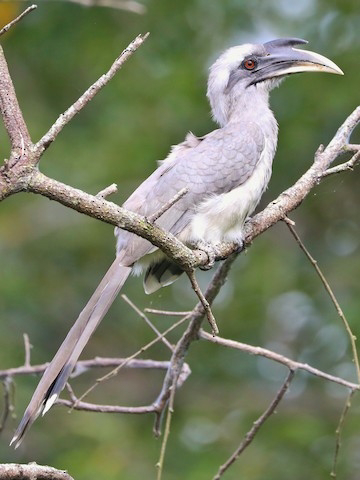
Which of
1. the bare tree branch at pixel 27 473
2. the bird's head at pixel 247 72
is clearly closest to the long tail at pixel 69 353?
the bare tree branch at pixel 27 473

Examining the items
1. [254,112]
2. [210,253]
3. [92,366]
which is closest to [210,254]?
[210,253]

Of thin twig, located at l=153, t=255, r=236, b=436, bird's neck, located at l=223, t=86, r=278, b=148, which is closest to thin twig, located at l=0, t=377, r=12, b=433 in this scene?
thin twig, located at l=153, t=255, r=236, b=436

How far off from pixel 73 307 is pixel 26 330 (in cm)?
60

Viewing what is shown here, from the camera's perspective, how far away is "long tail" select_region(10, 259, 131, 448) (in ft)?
10.4

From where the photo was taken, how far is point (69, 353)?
137 inches

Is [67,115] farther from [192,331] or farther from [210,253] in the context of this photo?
[192,331]

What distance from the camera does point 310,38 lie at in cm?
759

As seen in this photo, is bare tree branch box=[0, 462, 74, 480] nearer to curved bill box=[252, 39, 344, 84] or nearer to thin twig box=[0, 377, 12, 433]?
thin twig box=[0, 377, 12, 433]

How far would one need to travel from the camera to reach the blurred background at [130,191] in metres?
7.20

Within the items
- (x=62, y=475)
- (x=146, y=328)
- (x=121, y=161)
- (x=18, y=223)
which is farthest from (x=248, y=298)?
(x=62, y=475)

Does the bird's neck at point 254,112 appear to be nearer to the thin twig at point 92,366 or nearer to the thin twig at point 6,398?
the thin twig at point 92,366

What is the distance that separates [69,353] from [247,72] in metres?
2.00

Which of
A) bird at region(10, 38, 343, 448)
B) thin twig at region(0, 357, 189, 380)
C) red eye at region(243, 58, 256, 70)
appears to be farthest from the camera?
red eye at region(243, 58, 256, 70)

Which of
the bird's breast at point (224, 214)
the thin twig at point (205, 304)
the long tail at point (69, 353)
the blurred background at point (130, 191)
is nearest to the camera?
the thin twig at point (205, 304)
